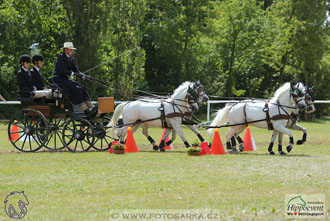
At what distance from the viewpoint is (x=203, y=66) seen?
41.8 meters

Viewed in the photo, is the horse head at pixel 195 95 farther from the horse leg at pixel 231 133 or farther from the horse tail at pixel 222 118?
the horse leg at pixel 231 133

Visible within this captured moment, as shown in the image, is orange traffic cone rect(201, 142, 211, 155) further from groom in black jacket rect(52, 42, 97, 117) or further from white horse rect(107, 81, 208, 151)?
groom in black jacket rect(52, 42, 97, 117)

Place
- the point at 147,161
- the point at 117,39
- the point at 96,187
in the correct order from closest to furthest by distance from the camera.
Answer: the point at 96,187, the point at 147,161, the point at 117,39

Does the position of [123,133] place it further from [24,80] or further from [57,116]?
[24,80]

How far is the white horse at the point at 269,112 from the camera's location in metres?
13.9

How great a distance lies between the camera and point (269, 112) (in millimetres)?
14016

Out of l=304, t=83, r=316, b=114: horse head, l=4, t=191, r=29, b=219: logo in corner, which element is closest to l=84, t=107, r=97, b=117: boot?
l=304, t=83, r=316, b=114: horse head

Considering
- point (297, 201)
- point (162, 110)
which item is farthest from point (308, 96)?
point (297, 201)

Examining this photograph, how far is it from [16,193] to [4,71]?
26.4 m

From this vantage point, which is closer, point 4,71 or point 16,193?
point 16,193

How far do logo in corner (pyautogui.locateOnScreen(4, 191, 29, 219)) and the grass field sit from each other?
85 millimetres

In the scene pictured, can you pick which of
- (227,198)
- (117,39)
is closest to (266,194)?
(227,198)

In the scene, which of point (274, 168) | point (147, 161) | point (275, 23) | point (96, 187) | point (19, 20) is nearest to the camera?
point (96, 187)

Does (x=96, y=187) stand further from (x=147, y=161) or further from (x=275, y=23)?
(x=275, y=23)
